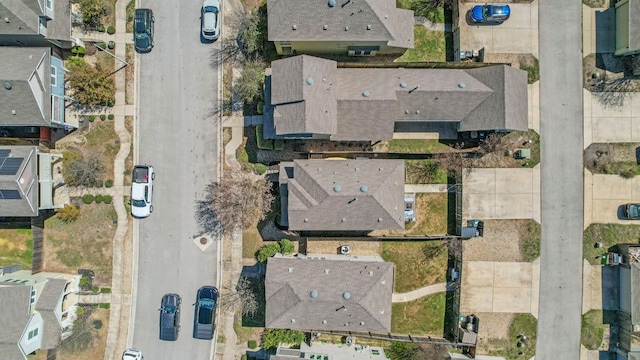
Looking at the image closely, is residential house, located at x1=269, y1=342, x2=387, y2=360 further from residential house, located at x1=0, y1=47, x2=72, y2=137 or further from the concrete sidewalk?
residential house, located at x1=0, y1=47, x2=72, y2=137

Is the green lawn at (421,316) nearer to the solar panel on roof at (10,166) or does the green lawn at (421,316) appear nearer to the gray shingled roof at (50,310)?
the gray shingled roof at (50,310)

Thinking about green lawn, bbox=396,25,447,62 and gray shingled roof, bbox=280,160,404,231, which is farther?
green lawn, bbox=396,25,447,62

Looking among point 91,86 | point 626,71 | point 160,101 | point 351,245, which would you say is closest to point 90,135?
point 91,86

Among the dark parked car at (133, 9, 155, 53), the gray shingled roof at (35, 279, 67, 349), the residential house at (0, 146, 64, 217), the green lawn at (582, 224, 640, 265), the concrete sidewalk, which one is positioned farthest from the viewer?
the concrete sidewalk

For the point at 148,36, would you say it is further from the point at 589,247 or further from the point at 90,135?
the point at 589,247

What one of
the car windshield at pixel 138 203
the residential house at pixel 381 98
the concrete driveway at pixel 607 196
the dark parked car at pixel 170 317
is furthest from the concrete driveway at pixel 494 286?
the car windshield at pixel 138 203

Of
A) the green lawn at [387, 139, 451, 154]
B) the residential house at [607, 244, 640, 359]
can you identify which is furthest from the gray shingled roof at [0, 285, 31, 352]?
the residential house at [607, 244, 640, 359]
